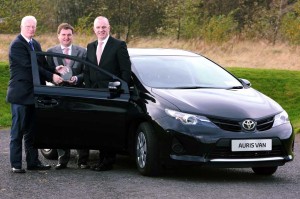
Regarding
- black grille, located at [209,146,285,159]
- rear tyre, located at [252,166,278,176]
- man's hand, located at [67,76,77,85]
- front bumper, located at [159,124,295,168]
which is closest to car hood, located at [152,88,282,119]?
front bumper, located at [159,124,295,168]

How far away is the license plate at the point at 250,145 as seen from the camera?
324 inches

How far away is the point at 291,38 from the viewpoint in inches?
1328

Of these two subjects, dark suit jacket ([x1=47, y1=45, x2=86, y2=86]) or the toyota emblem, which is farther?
dark suit jacket ([x1=47, y1=45, x2=86, y2=86])

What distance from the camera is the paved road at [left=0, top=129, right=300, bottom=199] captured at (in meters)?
7.52

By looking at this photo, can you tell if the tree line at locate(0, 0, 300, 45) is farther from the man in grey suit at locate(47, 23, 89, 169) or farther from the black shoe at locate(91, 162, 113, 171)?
the black shoe at locate(91, 162, 113, 171)

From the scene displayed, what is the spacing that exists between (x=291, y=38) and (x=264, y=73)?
41.6ft

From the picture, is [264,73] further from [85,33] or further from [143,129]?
[85,33]

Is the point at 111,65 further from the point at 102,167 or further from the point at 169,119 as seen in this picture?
the point at 169,119

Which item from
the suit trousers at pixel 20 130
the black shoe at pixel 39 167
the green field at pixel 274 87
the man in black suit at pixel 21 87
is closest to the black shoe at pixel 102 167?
the black shoe at pixel 39 167

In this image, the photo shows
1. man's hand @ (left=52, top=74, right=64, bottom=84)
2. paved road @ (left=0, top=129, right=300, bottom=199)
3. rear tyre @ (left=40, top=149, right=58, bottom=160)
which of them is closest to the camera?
paved road @ (left=0, top=129, right=300, bottom=199)

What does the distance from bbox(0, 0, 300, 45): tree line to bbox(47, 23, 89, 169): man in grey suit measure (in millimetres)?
26145

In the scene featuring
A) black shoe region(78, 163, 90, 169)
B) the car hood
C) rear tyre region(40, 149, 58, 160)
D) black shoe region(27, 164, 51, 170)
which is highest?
the car hood

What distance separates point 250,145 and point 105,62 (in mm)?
2084

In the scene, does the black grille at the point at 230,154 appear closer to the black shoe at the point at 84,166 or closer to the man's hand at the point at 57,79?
the black shoe at the point at 84,166
